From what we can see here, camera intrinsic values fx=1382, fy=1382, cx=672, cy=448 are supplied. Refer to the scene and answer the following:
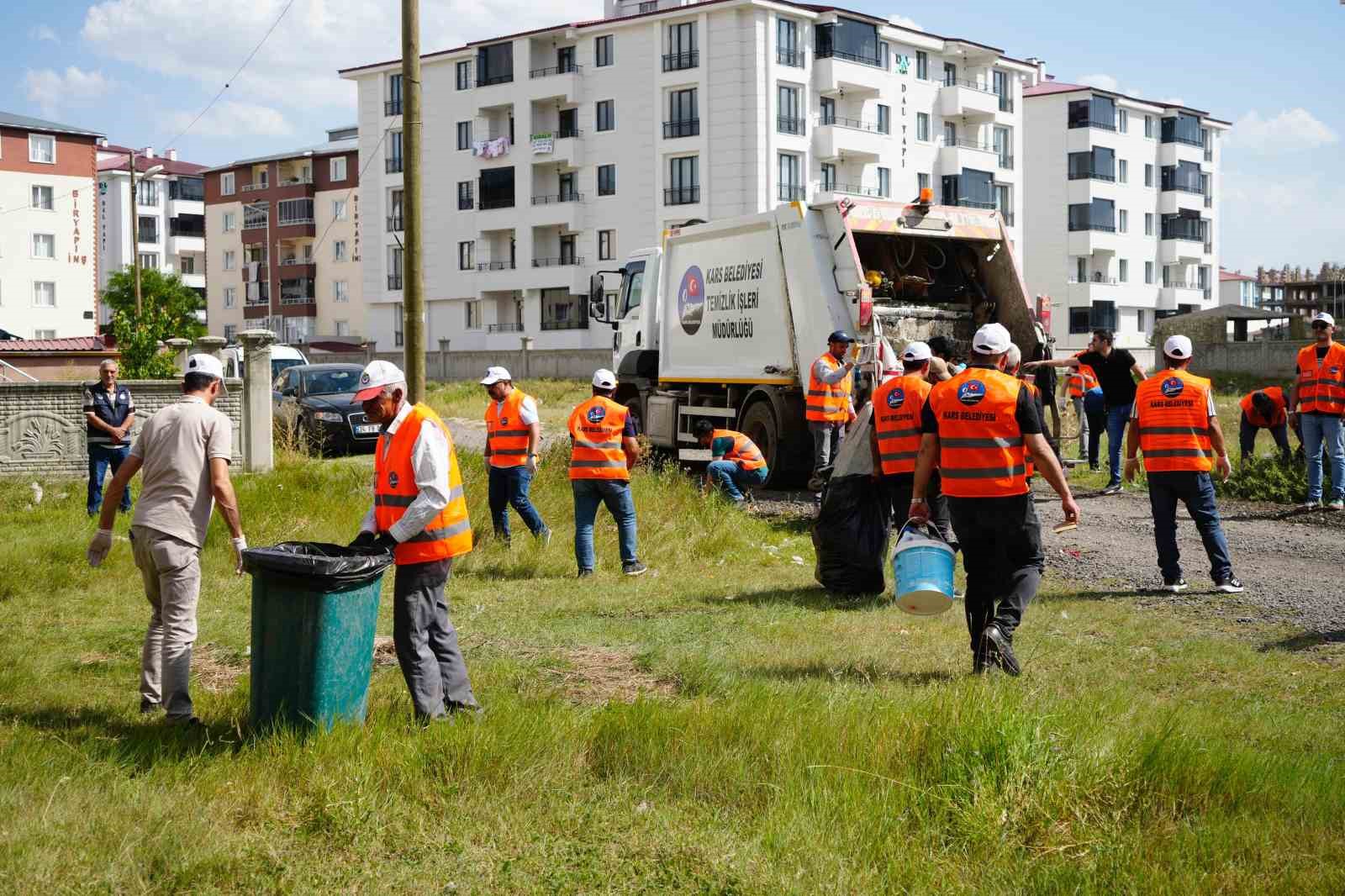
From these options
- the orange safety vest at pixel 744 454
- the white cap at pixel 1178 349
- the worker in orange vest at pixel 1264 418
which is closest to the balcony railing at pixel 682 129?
the worker in orange vest at pixel 1264 418

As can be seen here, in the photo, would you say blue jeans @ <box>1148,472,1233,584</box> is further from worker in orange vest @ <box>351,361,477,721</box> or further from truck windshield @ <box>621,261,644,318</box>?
truck windshield @ <box>621,261,644,318</box>

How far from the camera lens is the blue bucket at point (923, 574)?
23.5ft

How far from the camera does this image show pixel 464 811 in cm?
506

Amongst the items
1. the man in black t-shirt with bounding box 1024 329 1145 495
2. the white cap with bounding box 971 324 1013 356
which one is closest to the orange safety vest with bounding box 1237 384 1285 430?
the man in black t-shirt with bounding box 1024 329 1145 495

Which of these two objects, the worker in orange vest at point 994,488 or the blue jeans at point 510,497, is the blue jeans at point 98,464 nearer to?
the blue jeans at point 510,497

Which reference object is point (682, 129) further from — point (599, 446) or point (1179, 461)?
point (1179, 461)

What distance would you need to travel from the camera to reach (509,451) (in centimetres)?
1180

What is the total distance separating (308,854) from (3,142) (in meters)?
67.3

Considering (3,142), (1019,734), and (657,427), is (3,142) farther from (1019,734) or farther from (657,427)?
(1019,734)

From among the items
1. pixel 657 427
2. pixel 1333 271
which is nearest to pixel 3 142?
pixel 657 427

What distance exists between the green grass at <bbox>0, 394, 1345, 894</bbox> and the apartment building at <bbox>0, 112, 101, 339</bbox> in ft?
204

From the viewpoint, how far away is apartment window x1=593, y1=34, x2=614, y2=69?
54625mm

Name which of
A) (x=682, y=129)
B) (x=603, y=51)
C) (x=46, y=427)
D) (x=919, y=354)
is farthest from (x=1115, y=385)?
(x=603, y=51)

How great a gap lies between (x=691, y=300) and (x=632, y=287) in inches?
80.6
